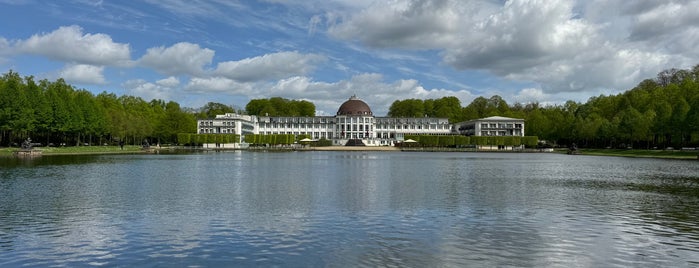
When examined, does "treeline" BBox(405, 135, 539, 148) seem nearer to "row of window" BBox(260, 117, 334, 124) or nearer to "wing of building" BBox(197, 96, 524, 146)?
"wing of building" BBox(197, 96, 524, 146)

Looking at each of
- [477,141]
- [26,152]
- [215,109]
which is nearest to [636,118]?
[477,141]

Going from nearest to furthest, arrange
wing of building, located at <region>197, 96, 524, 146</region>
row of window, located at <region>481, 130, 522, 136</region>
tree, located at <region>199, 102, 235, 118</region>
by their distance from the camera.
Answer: row of window, located at <region>481, 130, 522, 136</region>, wing of building, located at <region>197, 96, 524, 146</region>, tree, located at <region>199, 102, 235, 118</region>

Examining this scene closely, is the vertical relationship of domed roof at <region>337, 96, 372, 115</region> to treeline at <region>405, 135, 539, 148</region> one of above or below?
above

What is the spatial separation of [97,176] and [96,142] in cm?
8970

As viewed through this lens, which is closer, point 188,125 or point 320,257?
point 320,257

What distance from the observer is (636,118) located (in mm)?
93312

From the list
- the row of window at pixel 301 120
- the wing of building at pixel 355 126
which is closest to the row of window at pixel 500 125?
the wing of building at pixel 355 126

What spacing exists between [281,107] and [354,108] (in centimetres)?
3104

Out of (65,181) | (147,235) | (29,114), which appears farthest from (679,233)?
(29,114)

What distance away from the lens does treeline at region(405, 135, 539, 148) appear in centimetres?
13188

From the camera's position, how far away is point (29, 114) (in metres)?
79.9

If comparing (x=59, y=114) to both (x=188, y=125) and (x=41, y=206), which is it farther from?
(x=41, y=206)

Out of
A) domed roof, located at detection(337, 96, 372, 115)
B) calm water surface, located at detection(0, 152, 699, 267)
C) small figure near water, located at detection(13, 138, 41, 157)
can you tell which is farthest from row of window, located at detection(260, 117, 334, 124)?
calm water surface, located at detection(0, 152, 699, 267)

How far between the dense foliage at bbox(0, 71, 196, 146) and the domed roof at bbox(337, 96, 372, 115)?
61127 millimetres
